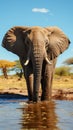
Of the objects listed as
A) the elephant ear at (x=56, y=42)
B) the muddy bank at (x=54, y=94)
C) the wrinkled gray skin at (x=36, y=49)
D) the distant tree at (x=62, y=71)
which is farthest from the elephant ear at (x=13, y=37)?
the distant tree at (x=62, y=71)

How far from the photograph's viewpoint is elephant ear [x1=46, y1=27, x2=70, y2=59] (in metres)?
16.7

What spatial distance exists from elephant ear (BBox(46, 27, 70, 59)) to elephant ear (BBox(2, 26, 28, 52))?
116 centimetres

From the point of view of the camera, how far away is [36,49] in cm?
1463

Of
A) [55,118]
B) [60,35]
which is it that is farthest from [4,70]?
[55,118]

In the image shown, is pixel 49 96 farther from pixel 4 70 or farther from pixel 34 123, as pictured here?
pixel 4 70

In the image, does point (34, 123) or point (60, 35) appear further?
point (60, 35)

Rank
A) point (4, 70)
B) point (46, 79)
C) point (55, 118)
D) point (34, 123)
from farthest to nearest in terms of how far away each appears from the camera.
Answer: point (4, 70), point (46, 79), point (55, 118), point (34, 123)

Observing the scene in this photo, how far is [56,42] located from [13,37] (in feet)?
5.98

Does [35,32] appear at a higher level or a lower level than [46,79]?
higher

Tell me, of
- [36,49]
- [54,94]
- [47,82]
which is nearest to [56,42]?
[47,82]

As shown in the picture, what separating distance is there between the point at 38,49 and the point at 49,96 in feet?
9.92

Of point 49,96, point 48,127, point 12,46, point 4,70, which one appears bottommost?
point 4,70

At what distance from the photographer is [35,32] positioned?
15148 mm

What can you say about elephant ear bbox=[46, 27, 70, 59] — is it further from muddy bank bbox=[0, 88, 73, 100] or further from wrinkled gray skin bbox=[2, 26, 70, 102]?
muddy bank bbox=[0, 88, 73, 100]
